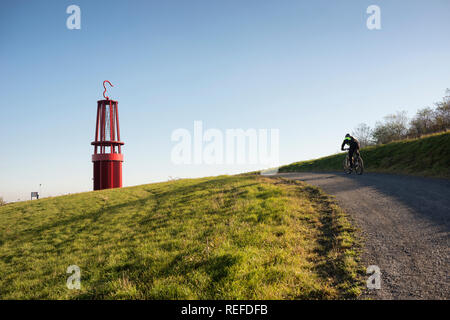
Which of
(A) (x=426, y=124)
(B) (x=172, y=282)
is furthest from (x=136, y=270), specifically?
(A) (x=426, y=124)

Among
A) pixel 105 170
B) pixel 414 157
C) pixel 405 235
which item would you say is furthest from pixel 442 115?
pixel 105 170

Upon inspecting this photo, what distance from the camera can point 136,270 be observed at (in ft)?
18.4

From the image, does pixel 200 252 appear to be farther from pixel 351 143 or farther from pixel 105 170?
pixel 105 170

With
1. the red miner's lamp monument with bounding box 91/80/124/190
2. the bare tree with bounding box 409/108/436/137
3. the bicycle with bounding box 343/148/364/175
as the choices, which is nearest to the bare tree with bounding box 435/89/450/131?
the bare tree with bounding box 409/108/436/137

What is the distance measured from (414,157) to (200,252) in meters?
20.7

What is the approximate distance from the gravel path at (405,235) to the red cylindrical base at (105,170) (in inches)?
1219

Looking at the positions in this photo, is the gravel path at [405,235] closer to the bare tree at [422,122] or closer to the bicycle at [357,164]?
the bicycle at [357,164]

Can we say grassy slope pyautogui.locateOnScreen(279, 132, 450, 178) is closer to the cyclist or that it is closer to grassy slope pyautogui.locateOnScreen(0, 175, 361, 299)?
the cyclist

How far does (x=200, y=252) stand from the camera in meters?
5.96

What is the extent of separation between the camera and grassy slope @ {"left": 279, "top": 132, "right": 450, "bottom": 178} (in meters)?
15.6

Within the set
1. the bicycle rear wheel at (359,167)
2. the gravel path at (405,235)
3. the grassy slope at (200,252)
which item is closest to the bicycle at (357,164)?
the bicycle rear wheel at (359,167)

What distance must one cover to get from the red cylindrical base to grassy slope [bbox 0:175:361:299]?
21105 millimetres
